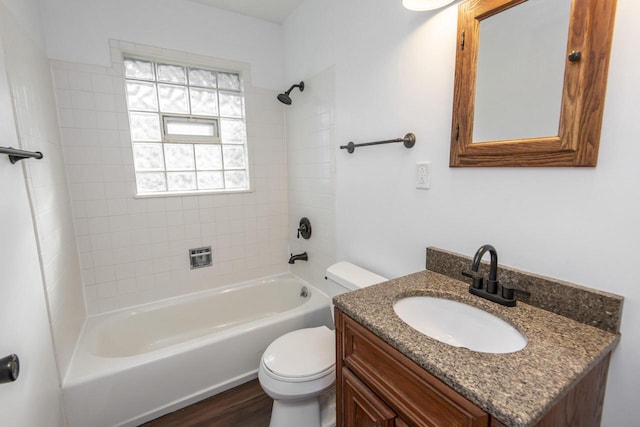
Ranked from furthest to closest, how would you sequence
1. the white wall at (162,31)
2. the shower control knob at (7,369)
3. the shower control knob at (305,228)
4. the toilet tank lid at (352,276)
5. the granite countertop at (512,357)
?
the shower control knob at (305,228)
the white wall at (162,31)
the toilet tank lid at (352,276)
the shower control knob at (7,369)
the granite countertop at (512,357)

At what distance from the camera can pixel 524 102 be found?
939 mm

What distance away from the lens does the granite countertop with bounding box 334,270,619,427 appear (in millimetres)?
576

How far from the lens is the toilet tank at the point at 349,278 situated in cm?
150

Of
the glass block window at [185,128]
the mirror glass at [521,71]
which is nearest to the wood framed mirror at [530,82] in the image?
the mirror glass at [521,71]

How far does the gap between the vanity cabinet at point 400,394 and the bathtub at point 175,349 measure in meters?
0.90

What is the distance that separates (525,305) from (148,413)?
1.89 meters

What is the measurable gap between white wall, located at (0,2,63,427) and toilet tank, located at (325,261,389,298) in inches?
50.6

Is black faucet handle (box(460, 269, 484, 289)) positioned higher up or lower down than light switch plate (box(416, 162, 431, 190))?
lower down

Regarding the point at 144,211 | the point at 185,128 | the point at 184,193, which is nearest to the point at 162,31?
the point at 185,128

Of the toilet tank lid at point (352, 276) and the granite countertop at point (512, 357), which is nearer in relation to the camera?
the granite countertop at point (512, 357)

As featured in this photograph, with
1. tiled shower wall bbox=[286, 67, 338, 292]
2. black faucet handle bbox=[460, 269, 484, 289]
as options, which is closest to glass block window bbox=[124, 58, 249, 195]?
tiled shower wall bbox=[286, 67, 338, 292]

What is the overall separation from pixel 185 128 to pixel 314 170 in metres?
1.05

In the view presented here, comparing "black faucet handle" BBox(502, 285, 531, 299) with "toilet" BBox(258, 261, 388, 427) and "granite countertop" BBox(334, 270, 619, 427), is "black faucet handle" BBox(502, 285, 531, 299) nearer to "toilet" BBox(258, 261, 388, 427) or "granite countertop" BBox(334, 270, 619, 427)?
"granite countertop" BBox(334, 270, 619, 427)

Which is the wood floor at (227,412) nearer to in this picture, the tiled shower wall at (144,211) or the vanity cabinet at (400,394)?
the vanity cabinet at (400,394)
